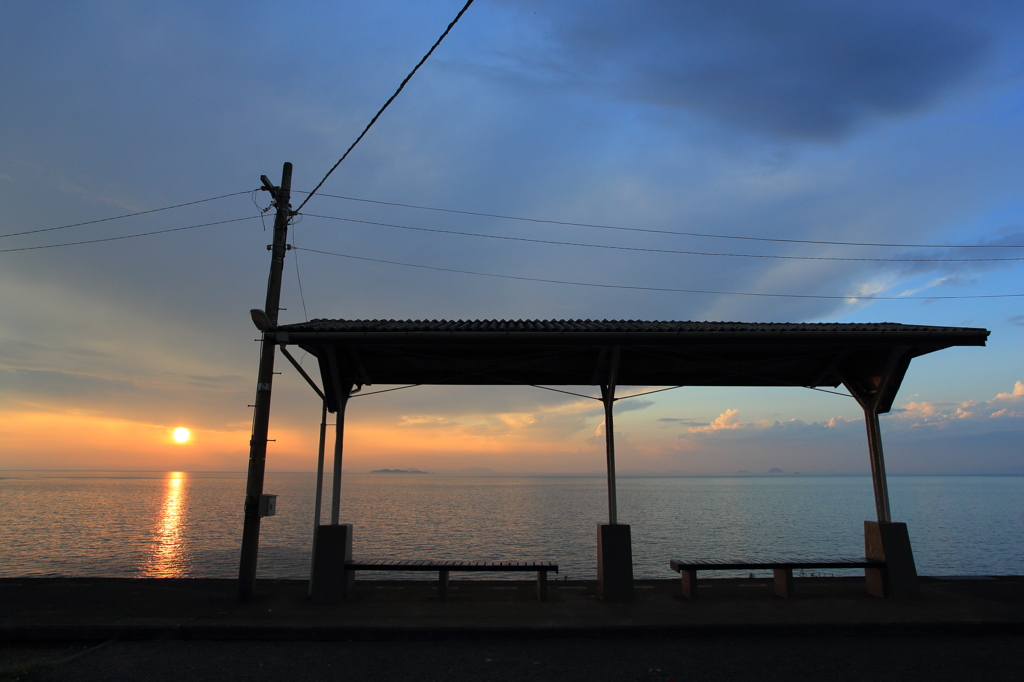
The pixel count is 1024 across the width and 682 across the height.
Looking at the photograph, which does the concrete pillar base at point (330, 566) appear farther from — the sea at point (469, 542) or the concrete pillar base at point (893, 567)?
the sea at point (469, 542)

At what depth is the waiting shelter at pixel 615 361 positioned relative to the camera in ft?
23.8

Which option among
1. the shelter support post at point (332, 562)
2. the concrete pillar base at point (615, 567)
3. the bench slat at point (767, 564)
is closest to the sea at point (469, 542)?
the bench slat at point (767, 564)

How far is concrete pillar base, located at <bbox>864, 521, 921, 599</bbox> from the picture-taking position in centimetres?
757

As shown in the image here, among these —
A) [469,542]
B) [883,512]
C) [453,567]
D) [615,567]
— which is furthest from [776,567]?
[469,542]

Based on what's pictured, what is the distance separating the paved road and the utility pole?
1689 millimetres

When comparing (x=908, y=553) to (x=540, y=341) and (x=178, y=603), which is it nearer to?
(x=540, y=341)

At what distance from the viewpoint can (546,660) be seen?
5.50 metres

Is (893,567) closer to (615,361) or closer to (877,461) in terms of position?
A: (877,461)

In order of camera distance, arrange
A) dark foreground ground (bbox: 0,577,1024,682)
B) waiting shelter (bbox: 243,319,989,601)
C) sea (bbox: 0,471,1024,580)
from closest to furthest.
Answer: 1. dark foreground ground (bbox: 0,577,1024,682)
2. waiting shelter (bbox: 243,319,989,601)
3. sea (bbox: 0,471,1024,580)

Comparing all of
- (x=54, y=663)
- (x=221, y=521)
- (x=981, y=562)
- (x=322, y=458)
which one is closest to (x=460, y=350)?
(x=322, y=458)

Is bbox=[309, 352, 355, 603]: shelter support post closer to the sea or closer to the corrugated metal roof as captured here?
the corrugated metal roof

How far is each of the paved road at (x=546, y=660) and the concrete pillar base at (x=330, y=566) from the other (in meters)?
1.28

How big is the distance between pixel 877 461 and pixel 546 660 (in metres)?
5.97

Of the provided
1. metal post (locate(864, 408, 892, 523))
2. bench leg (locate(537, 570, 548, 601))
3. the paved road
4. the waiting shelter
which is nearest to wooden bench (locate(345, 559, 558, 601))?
bench leg (locate(537, 570, 548, 601))
